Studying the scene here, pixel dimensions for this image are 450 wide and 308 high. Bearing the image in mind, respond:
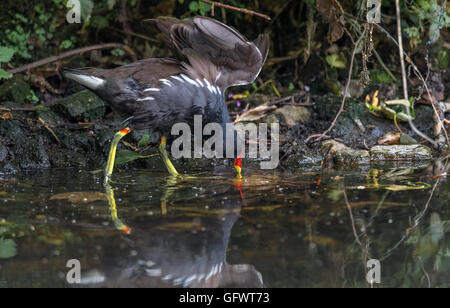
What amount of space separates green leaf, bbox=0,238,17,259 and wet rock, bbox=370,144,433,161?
3.39 meters

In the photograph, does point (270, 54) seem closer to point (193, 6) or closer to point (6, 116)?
point (193, 6)

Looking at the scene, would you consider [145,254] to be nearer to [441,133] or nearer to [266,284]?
[266,284]

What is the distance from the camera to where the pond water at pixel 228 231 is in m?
2.41

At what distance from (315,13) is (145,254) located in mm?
4441

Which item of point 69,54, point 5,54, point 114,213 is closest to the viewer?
point 114,213

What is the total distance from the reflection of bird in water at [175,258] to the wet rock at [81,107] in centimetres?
272

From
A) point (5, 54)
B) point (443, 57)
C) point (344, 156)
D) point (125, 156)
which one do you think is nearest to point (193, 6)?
point (125, 156)

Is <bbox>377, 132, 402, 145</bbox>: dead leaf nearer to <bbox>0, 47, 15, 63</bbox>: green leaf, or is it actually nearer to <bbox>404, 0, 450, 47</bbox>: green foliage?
<bbox>404, 0, 450, 47</bbox>: green foliage

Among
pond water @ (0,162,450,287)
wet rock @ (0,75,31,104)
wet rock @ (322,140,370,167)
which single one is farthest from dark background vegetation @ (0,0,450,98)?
pond water @ (0,162,450,287)

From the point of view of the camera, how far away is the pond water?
241 centimetres

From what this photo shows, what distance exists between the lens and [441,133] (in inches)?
211

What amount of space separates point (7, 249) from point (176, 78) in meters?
2.16

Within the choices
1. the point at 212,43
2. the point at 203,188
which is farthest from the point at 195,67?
the point at 203,188

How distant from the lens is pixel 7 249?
2691 millimetres
